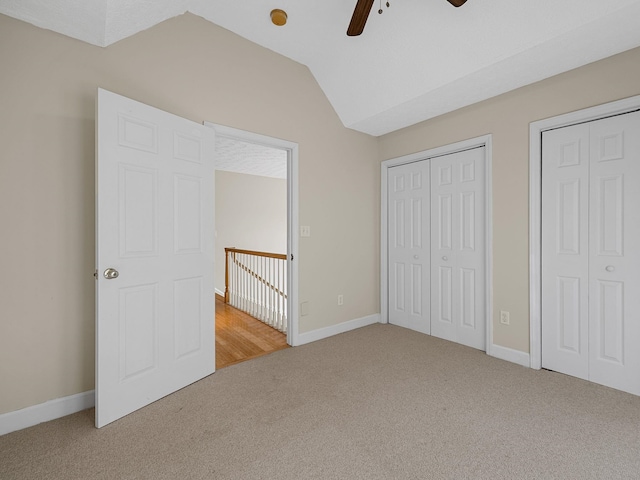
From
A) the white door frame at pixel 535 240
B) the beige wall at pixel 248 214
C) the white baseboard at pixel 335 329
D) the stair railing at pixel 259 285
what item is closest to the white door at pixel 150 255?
the white baseboard at pixel 335 329

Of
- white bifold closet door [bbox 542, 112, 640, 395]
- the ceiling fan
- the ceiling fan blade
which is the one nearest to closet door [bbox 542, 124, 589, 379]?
white bifold closet door [bbox 542, 112, 640, 395]

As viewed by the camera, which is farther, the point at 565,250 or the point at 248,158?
the point at 248,158

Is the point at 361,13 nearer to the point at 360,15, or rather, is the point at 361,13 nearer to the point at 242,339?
the point at 360,15

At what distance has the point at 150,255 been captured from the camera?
1.99 m

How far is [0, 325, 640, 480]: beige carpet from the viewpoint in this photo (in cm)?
143

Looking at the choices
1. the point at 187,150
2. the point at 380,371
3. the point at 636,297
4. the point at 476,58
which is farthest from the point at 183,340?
the point at 636,297

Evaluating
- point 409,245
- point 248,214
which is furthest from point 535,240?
point 248,214

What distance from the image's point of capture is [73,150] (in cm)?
190

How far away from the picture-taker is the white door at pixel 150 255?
1.78 meters

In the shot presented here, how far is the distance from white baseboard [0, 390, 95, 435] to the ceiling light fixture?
9.71 ft

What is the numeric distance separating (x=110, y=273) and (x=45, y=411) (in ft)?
Result: 3.03

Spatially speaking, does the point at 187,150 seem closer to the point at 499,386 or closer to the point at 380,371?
the point at 380,371

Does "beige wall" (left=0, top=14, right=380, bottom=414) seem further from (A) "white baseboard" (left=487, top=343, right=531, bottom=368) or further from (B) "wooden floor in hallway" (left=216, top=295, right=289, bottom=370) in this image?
(A) "white baseboard" (left=487, top=343, right=531, bottom=368)

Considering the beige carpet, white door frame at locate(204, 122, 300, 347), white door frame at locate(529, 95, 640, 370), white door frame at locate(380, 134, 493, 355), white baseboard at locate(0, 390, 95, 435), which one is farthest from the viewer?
white door frame at locate(204, 122, 300, 347)
